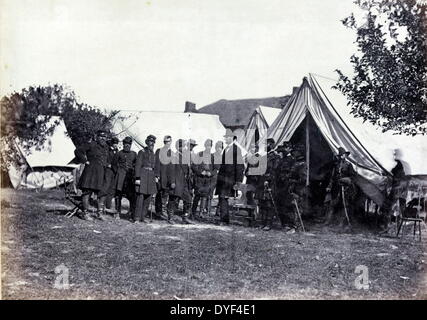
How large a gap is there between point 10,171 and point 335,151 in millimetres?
12609

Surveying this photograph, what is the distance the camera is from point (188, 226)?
28.4 feet

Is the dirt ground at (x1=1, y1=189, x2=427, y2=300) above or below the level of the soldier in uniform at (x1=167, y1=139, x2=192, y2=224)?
below

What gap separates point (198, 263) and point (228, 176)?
143 inches

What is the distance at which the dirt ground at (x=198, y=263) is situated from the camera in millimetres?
5070


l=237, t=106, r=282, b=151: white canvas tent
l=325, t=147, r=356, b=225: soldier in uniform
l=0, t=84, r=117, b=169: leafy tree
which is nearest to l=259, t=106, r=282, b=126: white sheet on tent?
l=237, t=106, r=282, b=151: white canvas tent

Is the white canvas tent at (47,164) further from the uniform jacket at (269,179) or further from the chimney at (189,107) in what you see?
the uniform jacket at (269,179)

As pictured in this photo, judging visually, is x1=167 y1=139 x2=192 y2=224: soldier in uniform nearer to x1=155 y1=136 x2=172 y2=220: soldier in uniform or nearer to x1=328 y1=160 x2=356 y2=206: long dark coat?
x1=155 y1=136 x2=172 y2=220: soldier in uniform

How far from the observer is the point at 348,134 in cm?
909

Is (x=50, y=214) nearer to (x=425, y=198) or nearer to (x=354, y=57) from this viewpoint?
(x=354, y=57)

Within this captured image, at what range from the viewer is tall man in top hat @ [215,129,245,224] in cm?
921

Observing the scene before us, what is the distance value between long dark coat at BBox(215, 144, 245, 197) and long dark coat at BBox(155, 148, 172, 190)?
3.52 ft

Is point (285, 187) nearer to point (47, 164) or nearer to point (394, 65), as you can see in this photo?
point (394, 65)

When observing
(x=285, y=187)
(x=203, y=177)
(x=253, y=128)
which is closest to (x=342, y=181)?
(x=285, y=187)
